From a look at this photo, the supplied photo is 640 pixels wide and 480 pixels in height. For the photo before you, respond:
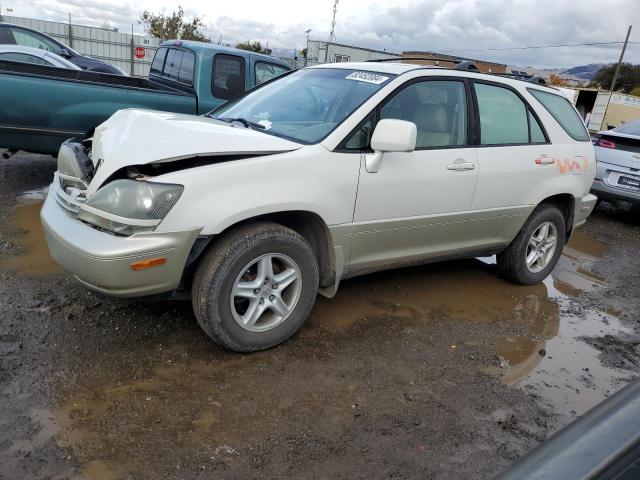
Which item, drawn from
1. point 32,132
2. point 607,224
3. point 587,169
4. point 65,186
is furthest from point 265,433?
point 607,224

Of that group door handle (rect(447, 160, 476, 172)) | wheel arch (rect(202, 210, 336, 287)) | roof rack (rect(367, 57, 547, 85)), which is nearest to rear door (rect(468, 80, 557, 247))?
door handle (rect(447, 160, 476, 172))

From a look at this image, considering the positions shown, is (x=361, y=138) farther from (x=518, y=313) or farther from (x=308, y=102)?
(x=518, y=313)

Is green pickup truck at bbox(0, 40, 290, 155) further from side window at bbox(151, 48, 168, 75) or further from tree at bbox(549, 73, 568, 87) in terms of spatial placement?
tree at bbox(549, 73, 568, 87)

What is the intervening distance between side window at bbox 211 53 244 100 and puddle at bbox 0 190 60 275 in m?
2.54

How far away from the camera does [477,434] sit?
9.27ft

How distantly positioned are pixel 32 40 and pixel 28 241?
756 cm

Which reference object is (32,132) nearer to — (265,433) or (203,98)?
(203,98)

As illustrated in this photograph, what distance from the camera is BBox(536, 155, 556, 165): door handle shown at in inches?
178

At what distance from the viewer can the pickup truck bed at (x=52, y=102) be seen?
548 centimetres

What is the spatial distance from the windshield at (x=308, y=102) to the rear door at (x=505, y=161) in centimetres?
100

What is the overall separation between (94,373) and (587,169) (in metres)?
4.44

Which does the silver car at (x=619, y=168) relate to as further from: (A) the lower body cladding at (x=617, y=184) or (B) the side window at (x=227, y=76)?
(B) the side window at (x=227, y=76)

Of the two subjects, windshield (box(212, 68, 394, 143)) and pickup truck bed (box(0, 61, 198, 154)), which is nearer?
windshield (box(212, 68, 394, 143))

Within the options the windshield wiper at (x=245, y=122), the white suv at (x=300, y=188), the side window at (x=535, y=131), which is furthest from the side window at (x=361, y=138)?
the side window at (x=535, y=131)
